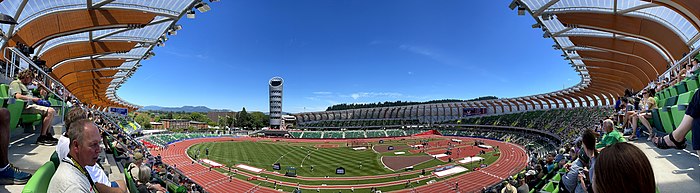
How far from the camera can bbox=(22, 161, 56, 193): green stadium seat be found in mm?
2274

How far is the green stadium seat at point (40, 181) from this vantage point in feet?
7.46

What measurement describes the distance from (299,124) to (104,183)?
94176 millimetres

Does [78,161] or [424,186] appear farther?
[424,186]

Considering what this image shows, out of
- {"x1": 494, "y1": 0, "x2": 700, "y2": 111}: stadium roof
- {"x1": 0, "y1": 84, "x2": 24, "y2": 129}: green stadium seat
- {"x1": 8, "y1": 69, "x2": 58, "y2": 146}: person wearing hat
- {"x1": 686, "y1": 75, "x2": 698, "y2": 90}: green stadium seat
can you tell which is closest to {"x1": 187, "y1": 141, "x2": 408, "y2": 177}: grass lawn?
{"x1": 494, "y1": 0, "x2": 700, "y2": 111}: stadium roof

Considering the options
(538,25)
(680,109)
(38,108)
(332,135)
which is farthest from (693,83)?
(332,135)

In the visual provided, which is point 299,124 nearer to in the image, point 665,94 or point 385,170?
point 385,170

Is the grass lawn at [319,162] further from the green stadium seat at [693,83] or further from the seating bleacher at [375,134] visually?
the seating bleacher at [375,134]

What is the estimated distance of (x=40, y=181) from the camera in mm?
2492

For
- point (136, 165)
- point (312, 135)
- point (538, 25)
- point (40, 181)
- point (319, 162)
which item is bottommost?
point (319, 162)

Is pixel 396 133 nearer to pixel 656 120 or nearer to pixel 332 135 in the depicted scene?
pixel 332 135

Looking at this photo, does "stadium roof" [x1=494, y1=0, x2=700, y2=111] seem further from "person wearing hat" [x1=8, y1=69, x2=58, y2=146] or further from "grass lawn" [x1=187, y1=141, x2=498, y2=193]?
"person wearing hat" [x1=8, y1=69, x2=58, y2=146]

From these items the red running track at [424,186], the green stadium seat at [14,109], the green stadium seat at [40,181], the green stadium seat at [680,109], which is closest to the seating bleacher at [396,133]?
the red running track at [424,186]

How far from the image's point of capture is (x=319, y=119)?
3784 inches

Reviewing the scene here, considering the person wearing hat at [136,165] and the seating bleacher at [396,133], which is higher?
the person wearing hat at [136,165]
